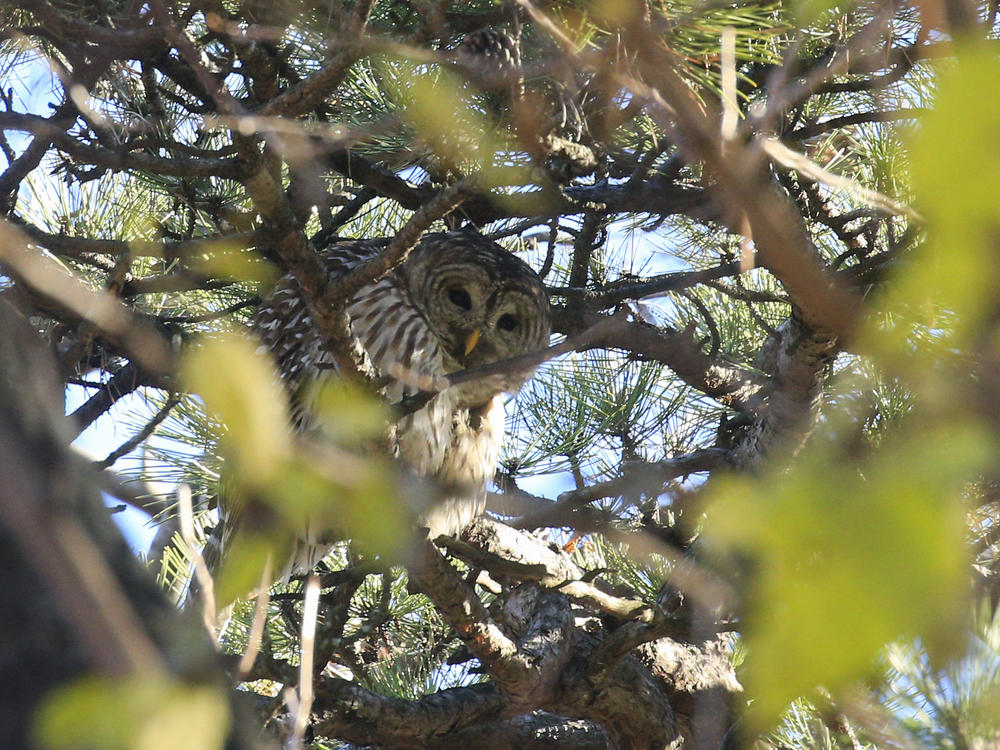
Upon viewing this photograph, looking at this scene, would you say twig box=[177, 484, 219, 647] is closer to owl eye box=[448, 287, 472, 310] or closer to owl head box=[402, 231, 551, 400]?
owl head box=[402, 231, 551, 400]

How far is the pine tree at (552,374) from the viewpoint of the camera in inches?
26.2

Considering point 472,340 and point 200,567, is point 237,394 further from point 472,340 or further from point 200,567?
point 472,340

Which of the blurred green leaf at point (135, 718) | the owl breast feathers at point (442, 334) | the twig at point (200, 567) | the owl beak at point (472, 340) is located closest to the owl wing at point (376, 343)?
the owl breast feathers at point (442, 334)

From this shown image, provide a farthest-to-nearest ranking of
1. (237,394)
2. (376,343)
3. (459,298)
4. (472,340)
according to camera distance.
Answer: (459,298) < (472,340) < (376,343) < (237,394)

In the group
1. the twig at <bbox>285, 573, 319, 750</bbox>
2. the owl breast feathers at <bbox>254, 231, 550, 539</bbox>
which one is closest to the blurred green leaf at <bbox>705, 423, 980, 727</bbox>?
the twig at <bbox>285, 573, 319, 750</bbox>

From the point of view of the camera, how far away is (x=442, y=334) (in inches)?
160

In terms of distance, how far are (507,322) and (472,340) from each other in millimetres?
160

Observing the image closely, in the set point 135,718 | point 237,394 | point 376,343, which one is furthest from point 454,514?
point 135,718

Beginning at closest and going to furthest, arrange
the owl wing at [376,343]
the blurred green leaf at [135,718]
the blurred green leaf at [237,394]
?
the blurred green leaf at [135,718] < the blurred green leaf at [237,394] < the owl wing at [376,343]

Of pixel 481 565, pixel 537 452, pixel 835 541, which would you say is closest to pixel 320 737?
pixel 481 565

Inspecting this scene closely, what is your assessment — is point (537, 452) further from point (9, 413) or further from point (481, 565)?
point (9, 413)

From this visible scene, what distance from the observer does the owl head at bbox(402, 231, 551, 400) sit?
3963 millimetres

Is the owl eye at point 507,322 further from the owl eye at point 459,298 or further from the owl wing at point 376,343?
the owl wing at point 376,343

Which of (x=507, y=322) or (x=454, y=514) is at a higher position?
(x=507, y=322)
